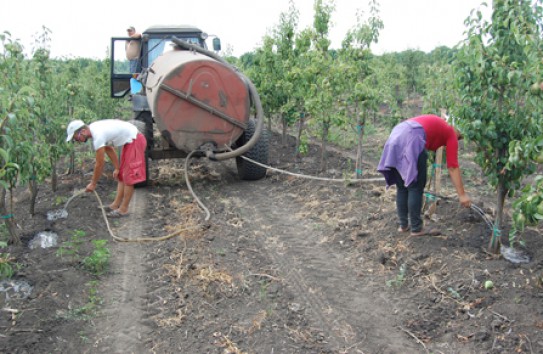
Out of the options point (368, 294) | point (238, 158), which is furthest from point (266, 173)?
point (368, 294)

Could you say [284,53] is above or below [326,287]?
above

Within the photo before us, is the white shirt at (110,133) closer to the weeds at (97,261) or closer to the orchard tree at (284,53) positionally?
the weeds at (97,261)

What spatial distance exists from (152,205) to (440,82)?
15.9 feet

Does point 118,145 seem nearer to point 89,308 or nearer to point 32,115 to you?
point 32,115

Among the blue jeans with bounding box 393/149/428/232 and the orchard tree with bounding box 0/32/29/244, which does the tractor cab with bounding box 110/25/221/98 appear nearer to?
the orchard tree with bounding box 0/32/29/244

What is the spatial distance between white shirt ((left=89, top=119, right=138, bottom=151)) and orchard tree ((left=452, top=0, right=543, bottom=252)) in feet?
13.3

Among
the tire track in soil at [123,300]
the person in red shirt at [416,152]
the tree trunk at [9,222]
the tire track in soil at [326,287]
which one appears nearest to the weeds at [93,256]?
the tire track in soil at [123,300]

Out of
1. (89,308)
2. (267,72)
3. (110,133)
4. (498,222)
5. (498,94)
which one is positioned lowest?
(89,308)

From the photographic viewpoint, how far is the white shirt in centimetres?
619

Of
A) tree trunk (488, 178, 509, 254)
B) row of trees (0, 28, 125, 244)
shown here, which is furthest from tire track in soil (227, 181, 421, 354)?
row of trees (0, 28, 125, 244)

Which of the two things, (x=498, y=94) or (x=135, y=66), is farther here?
(x=135, y=66)

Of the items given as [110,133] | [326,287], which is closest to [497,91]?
[326,287]

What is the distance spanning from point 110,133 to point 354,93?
3591 mm

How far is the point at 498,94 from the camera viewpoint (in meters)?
4.61
